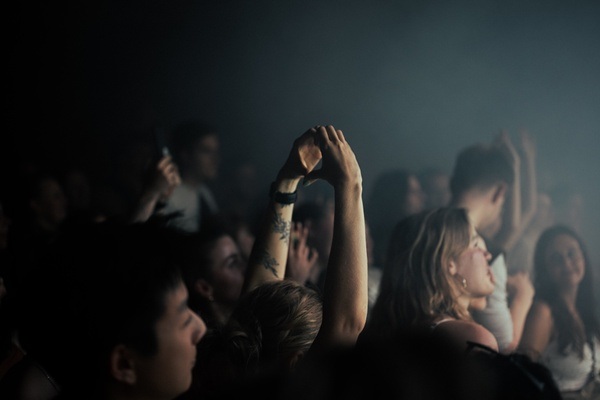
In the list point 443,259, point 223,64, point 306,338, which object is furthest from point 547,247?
point 223,64

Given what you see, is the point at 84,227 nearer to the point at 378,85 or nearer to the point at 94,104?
the point at 378,85

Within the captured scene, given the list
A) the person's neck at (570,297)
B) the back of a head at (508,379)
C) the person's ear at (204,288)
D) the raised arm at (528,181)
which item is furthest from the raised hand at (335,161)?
the raised arm at (528,181)

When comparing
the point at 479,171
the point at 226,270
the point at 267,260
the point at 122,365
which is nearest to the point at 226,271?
the point at 226,270

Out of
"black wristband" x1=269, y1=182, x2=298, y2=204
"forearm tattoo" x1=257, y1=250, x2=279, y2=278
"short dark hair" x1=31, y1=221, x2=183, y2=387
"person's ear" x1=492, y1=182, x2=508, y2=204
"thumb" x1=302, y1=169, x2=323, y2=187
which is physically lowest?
"person's ear" x1=492, y1=182, x2=508, y2=204

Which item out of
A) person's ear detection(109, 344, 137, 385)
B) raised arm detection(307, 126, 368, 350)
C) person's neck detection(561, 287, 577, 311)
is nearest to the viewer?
person's ear detection(109, 344, 137, 385)

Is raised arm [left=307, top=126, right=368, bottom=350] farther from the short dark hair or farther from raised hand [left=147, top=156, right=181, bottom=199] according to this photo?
raised hand [left=147, top=156, right=181, bottom=199]

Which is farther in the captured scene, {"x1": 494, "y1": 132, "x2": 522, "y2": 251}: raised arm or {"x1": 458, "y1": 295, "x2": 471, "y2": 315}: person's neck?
{"x1": 494, "y1": 132, "x2": 522, "y2": 251}: raised arm

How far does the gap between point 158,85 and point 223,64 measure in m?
0.51

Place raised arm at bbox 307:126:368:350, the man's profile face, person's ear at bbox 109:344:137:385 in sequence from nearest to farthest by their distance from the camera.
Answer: person's ear at bbox 109:344:137:385, raised arm at bbox 307:126:368:350, the man's profile face

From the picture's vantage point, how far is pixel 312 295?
49.4 inches

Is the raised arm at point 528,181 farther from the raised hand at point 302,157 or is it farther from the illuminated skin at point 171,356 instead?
the illuminated skin at point 171,356

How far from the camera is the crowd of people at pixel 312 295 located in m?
0.96

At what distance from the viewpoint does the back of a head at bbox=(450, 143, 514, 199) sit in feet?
7.61

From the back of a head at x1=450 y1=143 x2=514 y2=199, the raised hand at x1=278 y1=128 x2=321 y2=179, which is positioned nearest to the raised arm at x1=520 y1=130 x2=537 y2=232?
the back of a head at x1=450 y1=143 x2=514 y2=199
